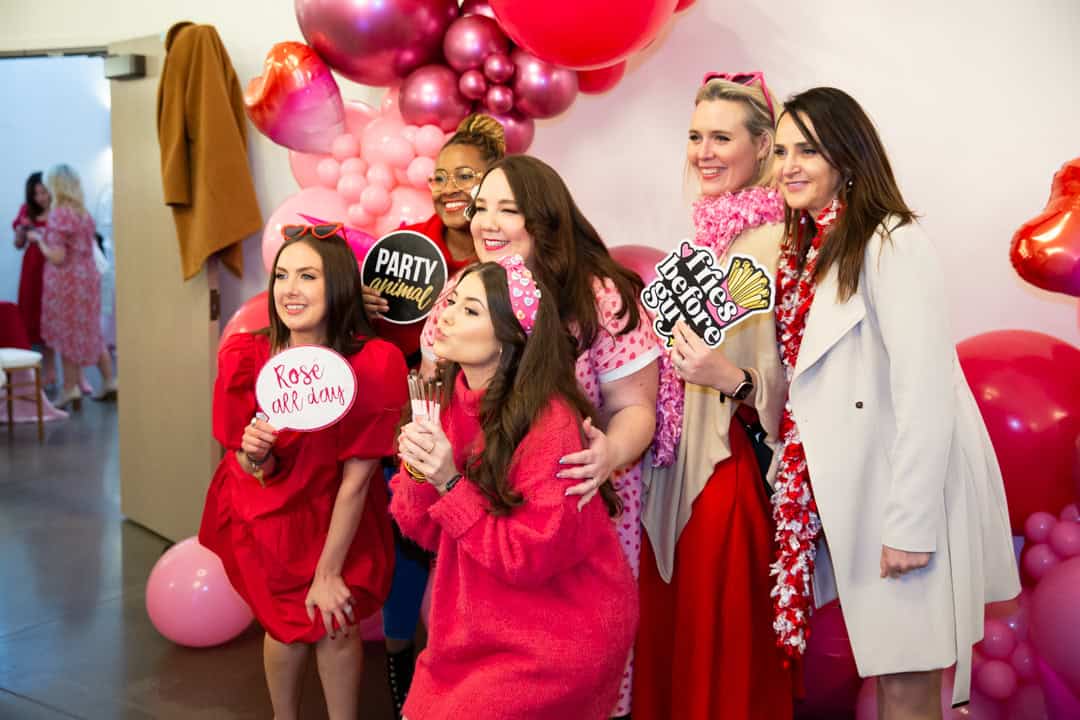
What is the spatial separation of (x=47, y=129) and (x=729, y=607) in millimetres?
9224

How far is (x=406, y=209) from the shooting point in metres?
3.15

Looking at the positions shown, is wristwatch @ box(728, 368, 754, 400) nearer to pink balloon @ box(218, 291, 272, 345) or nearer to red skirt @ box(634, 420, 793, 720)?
red skirt @ box(634, 420, 793, 720)

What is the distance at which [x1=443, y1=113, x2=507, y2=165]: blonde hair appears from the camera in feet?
8.95

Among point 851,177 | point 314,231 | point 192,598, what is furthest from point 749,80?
point 192,598

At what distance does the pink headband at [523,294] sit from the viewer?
1881mm

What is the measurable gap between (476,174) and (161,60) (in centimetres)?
228

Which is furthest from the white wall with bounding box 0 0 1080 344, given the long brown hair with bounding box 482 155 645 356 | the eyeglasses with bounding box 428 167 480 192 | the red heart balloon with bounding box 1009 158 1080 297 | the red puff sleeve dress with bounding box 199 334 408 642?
the red puff sleeve dress with bounding box 199 334 408 642

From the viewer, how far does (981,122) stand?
9.61 ft

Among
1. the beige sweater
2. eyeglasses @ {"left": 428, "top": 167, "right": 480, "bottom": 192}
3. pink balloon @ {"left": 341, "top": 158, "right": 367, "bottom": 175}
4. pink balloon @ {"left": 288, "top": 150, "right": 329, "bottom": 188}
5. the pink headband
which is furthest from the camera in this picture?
pink balloon @ {"left": 288, "top": 150, "right": 329, "bottom": 188}

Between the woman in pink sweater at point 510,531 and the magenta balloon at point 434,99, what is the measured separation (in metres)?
1.29

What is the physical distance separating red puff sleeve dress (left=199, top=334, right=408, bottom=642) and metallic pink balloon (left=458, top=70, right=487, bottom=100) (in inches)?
37.6

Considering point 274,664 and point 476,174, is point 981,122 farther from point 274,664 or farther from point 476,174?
point 274,664

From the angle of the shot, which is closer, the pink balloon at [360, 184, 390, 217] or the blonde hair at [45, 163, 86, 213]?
the pink balloon at [360, 184, 390, 217]

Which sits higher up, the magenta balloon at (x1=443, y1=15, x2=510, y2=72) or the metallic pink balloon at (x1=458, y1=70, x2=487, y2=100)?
the magenta balloon at (x1=443, y1=15, x2=510, y2=72)
